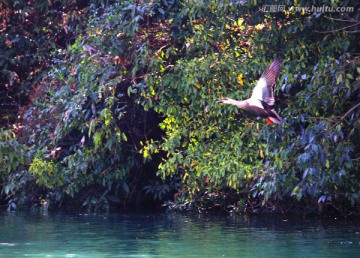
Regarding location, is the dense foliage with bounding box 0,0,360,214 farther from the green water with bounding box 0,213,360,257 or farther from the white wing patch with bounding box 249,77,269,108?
the green water with bounding box 0,213,360,257

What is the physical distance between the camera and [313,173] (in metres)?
9.80

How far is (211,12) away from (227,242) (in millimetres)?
4024

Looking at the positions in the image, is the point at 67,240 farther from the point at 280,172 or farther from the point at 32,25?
the point at 32,25

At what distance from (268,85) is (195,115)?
6.86 ft

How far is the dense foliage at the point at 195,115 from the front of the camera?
1036 centimetres

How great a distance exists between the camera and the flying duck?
1048 centimetres

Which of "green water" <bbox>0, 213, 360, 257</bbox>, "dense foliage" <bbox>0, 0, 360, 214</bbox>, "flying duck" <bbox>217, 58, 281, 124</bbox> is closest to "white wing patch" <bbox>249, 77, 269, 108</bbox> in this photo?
"flying duck" <bbox>217, 58, 281, 124</bbox>

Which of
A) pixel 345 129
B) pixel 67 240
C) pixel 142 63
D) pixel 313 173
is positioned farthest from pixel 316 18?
pixel 67 240

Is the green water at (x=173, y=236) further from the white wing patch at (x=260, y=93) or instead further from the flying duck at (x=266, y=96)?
the white wing patch at (x=260, y=93)

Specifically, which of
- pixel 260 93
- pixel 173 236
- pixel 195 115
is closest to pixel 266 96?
pixel 260 93

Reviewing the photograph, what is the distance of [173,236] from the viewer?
9547 millimetres

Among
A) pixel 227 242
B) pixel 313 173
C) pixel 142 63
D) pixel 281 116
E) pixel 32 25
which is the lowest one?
pixel 227 242

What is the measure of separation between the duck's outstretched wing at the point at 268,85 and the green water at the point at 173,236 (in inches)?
66.4

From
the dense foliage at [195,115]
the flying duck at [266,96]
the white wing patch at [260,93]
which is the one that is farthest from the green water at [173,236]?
the white wing patch at [260,93]
